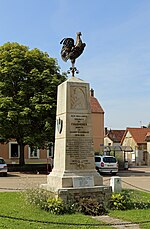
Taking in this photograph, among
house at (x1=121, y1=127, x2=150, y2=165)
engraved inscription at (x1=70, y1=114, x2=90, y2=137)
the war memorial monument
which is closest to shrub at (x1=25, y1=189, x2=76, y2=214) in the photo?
the war memorial monument

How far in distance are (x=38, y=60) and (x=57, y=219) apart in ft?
78.2

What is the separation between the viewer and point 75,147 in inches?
467

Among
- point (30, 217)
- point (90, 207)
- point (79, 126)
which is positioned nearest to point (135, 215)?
point (90, 207)

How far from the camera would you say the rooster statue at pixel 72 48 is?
12938 millimetres

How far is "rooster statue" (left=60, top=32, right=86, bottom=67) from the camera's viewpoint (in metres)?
12.9

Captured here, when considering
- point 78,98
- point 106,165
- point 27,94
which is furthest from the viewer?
point 27,94

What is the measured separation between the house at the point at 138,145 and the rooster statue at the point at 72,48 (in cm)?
4359

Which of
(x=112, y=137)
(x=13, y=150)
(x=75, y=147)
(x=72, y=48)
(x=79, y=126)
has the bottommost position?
(x=13, y=150)

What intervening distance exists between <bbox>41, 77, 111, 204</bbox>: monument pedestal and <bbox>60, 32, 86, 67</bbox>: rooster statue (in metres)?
0.90

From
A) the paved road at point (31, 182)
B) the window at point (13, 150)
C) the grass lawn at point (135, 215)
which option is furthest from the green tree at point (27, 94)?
the grass lawn at point (135, 215)

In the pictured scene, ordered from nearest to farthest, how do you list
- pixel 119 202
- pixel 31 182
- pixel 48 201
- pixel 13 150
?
pixel 48 201, pixel 119 202, pixel 31 182, pixel 13 150

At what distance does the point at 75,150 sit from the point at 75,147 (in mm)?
95

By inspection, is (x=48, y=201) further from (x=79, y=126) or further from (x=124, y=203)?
(x=79, y=126)

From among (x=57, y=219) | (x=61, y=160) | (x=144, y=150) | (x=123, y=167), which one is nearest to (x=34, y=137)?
(x=123, y=167)
